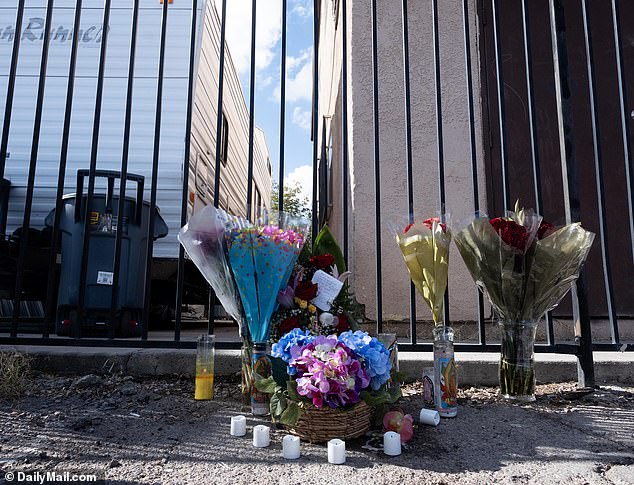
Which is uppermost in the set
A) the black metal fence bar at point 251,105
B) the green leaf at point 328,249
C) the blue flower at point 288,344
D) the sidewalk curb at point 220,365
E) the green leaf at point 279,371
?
the black metal fence bar at point 251,105

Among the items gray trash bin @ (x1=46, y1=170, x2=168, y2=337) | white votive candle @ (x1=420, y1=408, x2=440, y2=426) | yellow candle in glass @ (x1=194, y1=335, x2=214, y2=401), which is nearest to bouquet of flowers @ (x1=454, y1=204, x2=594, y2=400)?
white votive candle @ (x1=420, y1=408, x2=440, y2=426)

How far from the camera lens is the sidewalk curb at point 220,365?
81.5 inches

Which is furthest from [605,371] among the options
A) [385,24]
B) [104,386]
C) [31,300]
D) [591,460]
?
[31,300]

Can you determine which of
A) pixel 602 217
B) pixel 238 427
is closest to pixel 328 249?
pixel 238 427

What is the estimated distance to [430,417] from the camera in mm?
1509

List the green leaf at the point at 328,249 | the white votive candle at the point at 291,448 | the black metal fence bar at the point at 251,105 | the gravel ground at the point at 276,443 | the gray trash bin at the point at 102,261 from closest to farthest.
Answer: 1. the gravel ground at the point at 276,443
2. the white votive candle at the point at 291,448
3. the green leaf at the point at 328,249
4. the black metal fence bar at the point at 251,105
5. the gray trash bin at the point at 102,261

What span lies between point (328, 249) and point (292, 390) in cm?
74

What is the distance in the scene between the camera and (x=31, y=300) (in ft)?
13.5

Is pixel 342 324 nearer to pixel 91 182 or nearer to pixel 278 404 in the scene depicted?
pixel 278 404

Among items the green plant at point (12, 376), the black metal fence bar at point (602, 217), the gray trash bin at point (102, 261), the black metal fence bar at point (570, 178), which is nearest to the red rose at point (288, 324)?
the green plant at point (12, 376)

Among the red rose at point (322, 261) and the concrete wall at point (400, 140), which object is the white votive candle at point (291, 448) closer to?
the red rose at point (322, 261)

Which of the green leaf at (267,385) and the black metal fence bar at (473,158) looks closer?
the green leaf at (267,385)

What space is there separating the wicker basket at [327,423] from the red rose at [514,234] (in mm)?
849

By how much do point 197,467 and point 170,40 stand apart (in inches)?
154
